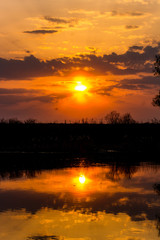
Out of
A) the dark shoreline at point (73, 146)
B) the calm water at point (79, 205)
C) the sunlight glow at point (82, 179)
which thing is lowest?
the calm water at point (79, 205)

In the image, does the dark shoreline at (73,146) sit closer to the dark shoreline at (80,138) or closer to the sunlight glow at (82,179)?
the dark shoreline at (80,138)

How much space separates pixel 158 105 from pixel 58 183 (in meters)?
30.4

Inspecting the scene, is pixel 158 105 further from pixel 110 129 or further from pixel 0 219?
pixel 0 219

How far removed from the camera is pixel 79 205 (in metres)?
13.0

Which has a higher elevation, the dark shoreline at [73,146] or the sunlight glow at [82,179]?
the dark shoreline at [73,146]

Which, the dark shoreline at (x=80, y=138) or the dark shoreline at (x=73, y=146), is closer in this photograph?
the dark shoreline at (x=73, y=146)

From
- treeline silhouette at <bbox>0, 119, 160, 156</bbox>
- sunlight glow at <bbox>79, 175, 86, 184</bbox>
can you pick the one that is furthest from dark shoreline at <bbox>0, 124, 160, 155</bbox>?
sunlight glow at <bbox>79, 175, 86, 184</bbox>

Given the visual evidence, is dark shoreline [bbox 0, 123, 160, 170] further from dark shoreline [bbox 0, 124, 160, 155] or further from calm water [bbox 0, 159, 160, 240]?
calm water [bbox 0, 159, 160, 240]

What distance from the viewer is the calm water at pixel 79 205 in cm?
998

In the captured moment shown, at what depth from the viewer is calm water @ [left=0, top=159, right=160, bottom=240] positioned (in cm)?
998

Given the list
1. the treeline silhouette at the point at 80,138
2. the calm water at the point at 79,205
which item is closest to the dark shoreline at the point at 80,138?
the treeline silhouette at the point at 80,138

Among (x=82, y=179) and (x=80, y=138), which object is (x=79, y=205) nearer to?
(x=82, y=179)

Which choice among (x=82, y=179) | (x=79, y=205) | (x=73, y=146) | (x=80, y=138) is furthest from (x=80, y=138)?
(x=79, y=205)

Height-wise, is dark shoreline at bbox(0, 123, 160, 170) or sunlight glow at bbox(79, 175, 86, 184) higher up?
dark shoreline at bbox(0, 123, 160, 170)
